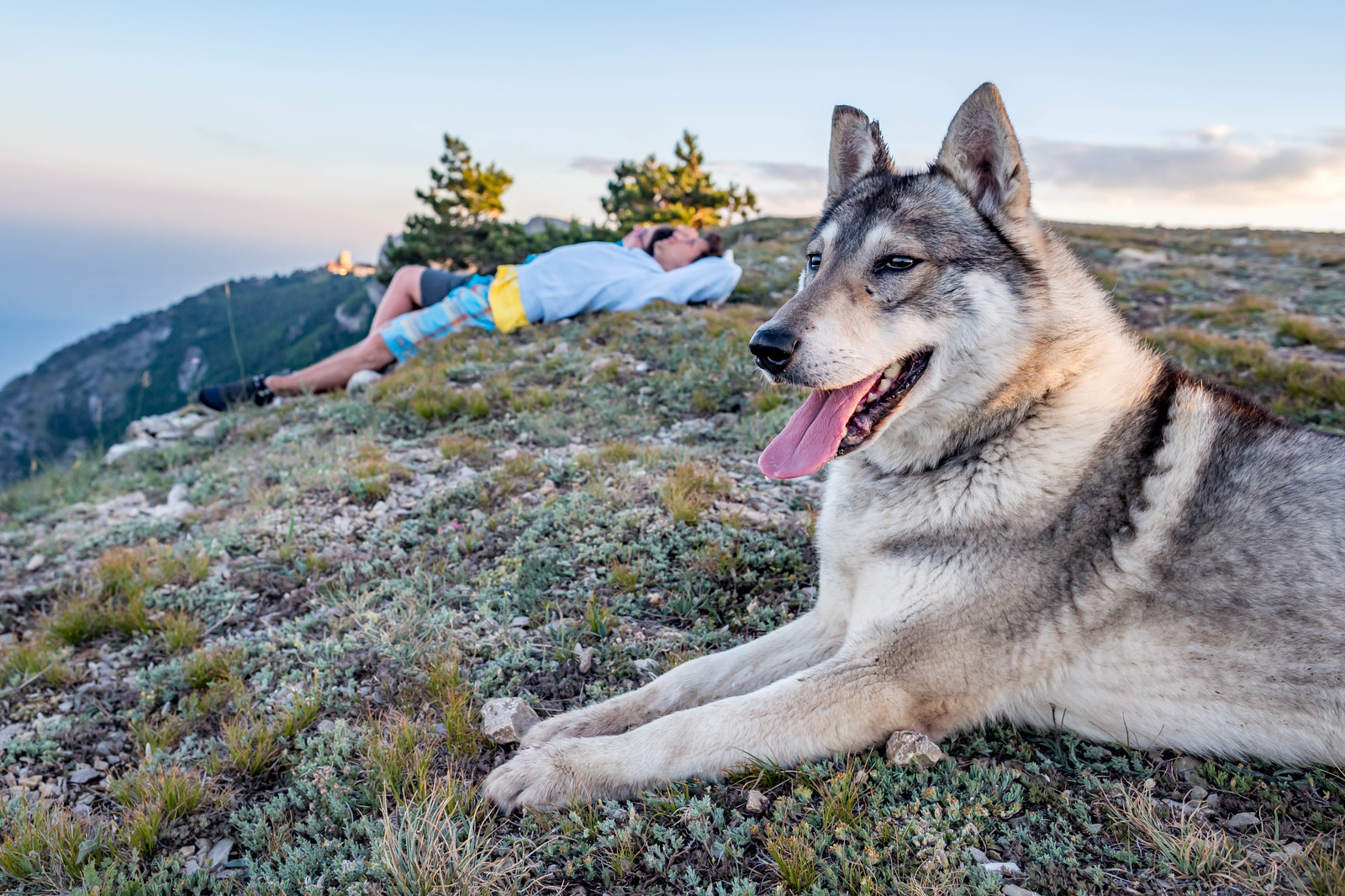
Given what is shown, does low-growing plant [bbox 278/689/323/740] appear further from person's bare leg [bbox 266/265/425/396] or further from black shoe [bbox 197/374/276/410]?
black shoe [bbox 197/374/276/410]

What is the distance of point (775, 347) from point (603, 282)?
28.6 ft

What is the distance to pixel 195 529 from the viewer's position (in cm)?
541

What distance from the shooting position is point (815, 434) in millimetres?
2951

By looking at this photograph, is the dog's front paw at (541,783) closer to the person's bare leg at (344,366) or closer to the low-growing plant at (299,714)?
the low-growing plant at (299,714)

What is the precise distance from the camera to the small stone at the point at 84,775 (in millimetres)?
2926

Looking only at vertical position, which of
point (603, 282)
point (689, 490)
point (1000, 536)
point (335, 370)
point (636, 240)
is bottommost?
point (689, 490)

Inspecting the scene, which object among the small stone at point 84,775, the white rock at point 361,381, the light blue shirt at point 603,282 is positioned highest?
the light blue shirt at point 603,282

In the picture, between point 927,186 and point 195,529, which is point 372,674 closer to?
point 195,529

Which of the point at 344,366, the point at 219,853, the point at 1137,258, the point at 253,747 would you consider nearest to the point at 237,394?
the point at 344,366

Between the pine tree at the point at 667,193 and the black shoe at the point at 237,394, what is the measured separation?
2574 cm

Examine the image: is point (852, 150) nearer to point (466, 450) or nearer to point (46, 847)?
point (466, 450)

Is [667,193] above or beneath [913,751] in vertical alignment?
above

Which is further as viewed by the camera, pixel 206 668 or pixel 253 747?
pixel 206 668

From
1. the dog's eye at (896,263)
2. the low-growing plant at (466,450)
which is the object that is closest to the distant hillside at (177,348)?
the low-growing plant at (466,450)
